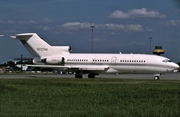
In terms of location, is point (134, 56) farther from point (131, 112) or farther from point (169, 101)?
point (131, 112)

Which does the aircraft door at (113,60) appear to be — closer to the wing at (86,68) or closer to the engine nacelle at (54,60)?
the wing at (86,68)

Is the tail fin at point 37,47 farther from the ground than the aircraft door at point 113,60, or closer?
farther from the ground

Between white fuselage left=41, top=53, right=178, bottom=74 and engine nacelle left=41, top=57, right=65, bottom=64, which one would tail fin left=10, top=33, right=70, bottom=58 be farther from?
engine nacelle left=41, top=57, right=65, bottom=64

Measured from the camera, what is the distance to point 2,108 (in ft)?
37.8

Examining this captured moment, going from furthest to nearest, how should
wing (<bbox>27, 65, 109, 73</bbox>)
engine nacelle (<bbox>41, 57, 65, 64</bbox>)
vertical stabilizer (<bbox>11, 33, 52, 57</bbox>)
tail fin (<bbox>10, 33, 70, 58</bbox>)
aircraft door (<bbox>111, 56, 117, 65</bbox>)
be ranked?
vertical stabilizer (<bbox>11, 33, 52, 57</bbox>) < tail fin (<bbox>10, 33, 70, 58</bbox>) < engine nacelle (<bbox>41, 57, 65, 64</bbox>) < wing (<bbox>27, 65, 109, 73</bbox>) < aircraft door (<bbox>111, 56, 117, 65</bbox>)

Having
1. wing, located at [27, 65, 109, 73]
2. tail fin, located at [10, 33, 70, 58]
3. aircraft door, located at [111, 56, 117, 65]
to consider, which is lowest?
wing, located at [27, 65, 109, 73]

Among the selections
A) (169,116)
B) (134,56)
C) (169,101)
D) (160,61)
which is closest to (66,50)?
(134,56)

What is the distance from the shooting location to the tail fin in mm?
46031

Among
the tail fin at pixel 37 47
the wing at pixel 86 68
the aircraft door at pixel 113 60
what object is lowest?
the wing at pixel 86 68

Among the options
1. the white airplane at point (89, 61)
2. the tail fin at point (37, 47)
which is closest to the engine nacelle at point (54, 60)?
the white airplane at point (89, 61)

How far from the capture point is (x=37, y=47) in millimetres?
46562

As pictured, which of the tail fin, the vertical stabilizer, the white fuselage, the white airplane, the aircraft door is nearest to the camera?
the white fuselage

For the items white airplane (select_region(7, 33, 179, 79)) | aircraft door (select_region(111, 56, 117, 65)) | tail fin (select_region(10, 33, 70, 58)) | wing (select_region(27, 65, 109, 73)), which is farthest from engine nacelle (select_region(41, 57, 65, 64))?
aircraft door (select_region(111, 56, 117, 65))

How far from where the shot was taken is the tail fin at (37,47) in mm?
46031
